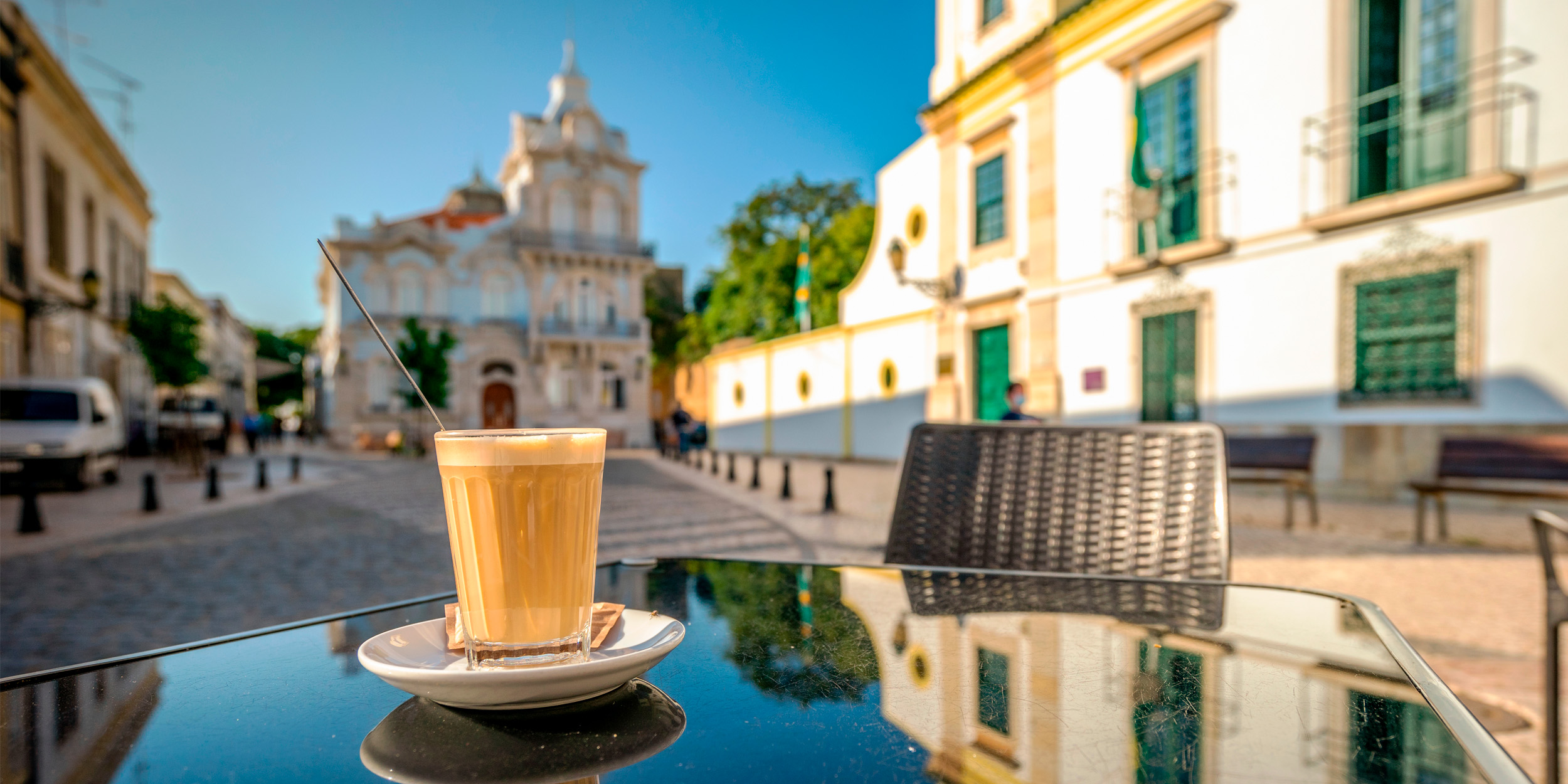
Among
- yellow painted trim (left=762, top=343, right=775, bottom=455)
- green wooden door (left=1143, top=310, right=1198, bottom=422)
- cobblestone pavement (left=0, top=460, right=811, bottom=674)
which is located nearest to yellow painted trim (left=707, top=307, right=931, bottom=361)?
yellow painted trim (left=762, top=343, right=775, bottom=455)

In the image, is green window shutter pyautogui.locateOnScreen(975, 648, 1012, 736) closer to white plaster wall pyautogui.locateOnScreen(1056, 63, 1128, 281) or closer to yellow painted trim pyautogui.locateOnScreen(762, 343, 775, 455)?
white plaster wall pyautogui.locateOnScreen(1056, 63, 1128, 281)

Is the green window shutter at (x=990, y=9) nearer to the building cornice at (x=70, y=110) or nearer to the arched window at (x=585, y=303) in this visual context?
the building cornice at (x=70, y=110)

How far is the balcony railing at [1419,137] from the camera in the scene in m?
7.54

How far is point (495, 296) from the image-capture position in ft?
97.2

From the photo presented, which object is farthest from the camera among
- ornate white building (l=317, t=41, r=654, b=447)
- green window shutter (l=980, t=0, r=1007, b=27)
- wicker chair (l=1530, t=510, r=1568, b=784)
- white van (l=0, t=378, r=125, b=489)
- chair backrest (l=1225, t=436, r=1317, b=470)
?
ornate white building (l=317, t=41, r=654, b=447)

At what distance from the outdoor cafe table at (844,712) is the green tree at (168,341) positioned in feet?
77.9

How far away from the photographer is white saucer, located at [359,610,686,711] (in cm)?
71

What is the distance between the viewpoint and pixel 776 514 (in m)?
9.46

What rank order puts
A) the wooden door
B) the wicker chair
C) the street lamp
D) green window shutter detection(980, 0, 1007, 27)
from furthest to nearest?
the wooden door, the street lamp, green window shutter detection(980, 0, 1007, 27), the wicker chair

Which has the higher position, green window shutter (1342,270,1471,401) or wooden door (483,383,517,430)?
green window shutter (1342,270,1471,401)

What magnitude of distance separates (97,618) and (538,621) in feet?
17.7

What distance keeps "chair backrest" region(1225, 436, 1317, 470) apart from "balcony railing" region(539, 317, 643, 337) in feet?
80.6

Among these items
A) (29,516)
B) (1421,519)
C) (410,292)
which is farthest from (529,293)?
(1421,519)

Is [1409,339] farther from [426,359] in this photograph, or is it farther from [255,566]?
[426,359]
